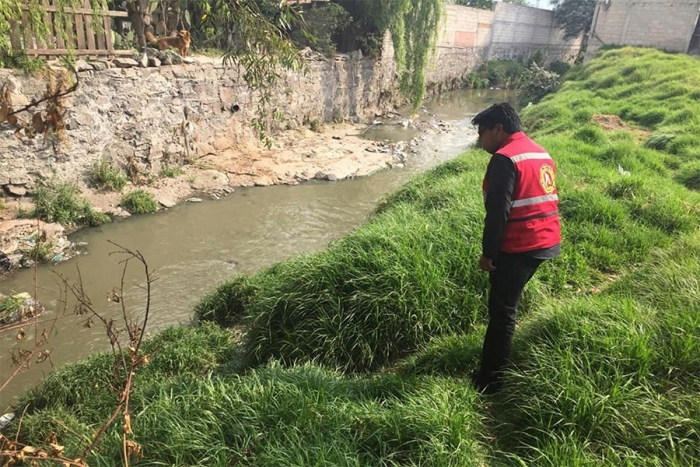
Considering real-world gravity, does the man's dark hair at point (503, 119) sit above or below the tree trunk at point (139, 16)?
below

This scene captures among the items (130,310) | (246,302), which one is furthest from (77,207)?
(246,302)

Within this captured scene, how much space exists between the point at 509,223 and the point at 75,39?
847 centimetres

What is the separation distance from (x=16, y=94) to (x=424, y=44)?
41.4ft

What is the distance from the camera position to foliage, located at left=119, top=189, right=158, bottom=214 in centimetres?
841

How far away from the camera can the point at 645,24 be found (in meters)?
21.3

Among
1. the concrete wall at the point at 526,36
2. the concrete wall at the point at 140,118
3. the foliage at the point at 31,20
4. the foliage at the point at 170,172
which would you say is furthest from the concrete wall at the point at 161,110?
the concrete wall at the point at 526,36

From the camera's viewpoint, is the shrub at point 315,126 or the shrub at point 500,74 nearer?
the shrub at point 315,126

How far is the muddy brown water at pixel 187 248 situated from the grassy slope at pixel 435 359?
820 mm

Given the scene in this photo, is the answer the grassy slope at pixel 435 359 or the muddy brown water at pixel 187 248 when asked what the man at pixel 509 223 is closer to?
the grassy slope at pixel 435 359

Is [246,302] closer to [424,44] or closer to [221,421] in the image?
[221,421]

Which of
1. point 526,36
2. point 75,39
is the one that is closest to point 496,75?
point 526,36

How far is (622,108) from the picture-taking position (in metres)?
10.9

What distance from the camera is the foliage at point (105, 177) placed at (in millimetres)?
8461

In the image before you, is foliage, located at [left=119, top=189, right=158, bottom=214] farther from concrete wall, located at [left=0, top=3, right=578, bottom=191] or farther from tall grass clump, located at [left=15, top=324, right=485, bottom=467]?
tall grass clump, located at [left=15, top=324, right=485, bottom=467]
